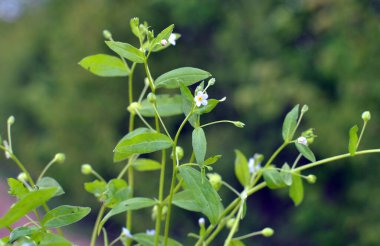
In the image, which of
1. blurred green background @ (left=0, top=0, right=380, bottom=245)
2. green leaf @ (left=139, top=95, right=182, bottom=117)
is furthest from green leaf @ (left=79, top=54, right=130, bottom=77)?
blurred green background @ (left=0, top=0, right=380, bottom=245)

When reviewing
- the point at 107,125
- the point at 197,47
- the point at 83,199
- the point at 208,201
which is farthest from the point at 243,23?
the point at 208,201

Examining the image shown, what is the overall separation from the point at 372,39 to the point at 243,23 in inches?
51.0

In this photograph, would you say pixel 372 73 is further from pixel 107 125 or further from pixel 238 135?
pixel 107 125

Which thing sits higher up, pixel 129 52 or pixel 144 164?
pixel 129 52

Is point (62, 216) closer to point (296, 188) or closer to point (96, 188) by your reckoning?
point (96, 188)

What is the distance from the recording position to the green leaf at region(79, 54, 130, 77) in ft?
2.13

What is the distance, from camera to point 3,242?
0.49m

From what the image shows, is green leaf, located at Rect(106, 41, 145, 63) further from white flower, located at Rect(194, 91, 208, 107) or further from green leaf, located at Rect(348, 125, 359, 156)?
green leaf, located at Rect(348, 125, 359, 156)

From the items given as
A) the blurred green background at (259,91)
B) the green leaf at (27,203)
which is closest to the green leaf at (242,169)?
the green leaf at (27,203)

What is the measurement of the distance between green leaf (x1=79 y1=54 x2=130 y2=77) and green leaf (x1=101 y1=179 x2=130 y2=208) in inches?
4.2

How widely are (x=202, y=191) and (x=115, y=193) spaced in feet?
0.36

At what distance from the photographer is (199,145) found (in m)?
0.52

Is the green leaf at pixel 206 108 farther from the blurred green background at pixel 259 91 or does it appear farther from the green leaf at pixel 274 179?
the blurred green background at pixel 259 91

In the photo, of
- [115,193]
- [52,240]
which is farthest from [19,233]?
[115,193]
